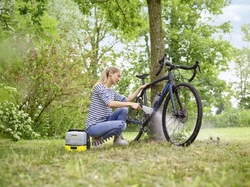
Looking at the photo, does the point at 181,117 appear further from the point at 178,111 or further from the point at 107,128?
the point at 107,128

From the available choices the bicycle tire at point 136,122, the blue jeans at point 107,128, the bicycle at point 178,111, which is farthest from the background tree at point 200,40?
the blue jeans at point 107,128

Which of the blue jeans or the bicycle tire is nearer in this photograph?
the blue jeans

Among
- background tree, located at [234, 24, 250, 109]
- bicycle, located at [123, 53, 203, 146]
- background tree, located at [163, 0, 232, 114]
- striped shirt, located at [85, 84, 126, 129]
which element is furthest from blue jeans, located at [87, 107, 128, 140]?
background tree, located at [234, 24, 250, 109]

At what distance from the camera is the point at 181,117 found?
4488 millimetres

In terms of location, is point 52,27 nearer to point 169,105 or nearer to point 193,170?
point 169,105

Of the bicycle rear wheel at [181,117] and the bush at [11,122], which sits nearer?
the bicycle rear wheel at [181,117]

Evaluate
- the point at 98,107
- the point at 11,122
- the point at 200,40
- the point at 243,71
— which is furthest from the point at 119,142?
the point at 243,71

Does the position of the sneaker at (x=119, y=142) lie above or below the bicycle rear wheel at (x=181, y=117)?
below

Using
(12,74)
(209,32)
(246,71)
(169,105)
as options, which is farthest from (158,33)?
(246,71)

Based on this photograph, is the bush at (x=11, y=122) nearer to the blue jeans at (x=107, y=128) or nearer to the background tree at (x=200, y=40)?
the blue jeans at (x=107, y=128)

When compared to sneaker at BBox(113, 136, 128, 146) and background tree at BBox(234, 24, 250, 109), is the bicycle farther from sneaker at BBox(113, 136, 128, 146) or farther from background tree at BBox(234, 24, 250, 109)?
background tree at BBox(234, 24, 250, 109)

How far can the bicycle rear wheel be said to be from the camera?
14.4 feet

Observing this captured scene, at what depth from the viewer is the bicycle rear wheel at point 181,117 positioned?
14.4 ft

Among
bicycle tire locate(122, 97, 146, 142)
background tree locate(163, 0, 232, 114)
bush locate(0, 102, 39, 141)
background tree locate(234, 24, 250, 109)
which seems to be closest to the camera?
bicycle tire locate(122, 97, 146, 142)
